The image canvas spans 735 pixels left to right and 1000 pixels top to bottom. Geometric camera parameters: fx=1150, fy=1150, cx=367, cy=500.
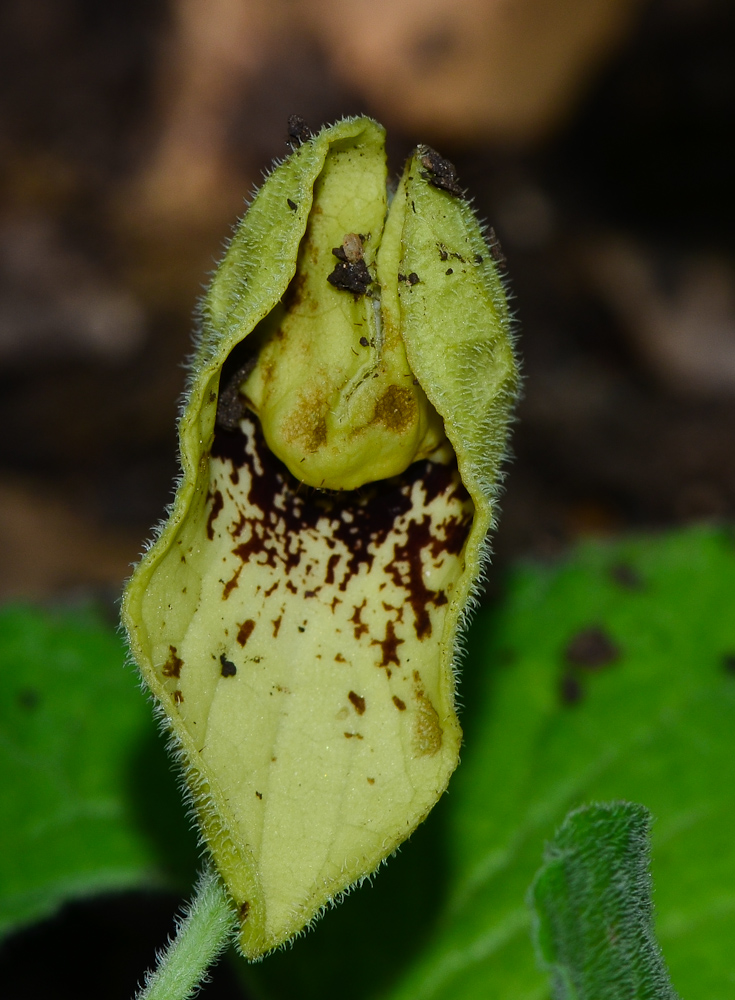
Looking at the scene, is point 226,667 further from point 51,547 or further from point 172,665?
point 51,547

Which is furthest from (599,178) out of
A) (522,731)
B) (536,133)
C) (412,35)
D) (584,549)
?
(522,731)

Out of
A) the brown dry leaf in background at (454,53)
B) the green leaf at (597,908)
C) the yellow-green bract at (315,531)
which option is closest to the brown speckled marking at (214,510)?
the yellow-green bract at (315,531)

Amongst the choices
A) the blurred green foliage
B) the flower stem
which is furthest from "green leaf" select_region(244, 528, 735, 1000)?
the flower stem

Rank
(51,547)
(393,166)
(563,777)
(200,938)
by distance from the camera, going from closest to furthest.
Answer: (200,938) < (563,777) < (51,547) < (393,166)

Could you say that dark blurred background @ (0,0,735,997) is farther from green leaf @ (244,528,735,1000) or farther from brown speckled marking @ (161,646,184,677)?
brown speckled marking @ (161,646,184,677)

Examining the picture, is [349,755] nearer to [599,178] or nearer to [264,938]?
[264,938]

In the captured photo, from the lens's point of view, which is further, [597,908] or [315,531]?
[315,531]

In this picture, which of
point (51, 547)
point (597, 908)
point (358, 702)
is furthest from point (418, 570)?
point (51, 547)
